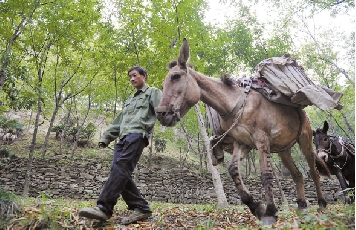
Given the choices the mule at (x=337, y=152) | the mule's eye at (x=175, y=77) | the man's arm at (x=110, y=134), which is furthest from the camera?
the mule at (x=337, y=152)

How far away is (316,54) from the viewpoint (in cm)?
1677

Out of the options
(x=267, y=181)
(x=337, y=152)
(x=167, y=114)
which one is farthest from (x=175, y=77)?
(x=337, y=152)

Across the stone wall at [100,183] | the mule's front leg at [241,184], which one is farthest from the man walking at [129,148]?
the stone wall at [100,183]

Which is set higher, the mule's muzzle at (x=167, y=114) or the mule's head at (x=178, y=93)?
the mule's head at (x=178, y=93)

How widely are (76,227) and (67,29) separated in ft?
26.8

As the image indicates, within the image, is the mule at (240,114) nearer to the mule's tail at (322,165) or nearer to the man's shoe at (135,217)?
the man's shoe at (135,217)

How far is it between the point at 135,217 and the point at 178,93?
1775mm

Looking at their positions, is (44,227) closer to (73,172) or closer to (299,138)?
(299,138)

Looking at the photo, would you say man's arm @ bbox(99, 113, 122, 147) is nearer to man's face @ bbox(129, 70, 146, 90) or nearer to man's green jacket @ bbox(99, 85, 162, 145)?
man's green jacket @ bbox(99, 85, 162, 145)

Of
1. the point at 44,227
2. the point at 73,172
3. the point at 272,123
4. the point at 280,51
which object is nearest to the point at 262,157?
the point at 272,123

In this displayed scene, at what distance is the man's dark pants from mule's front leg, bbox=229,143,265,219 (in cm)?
131

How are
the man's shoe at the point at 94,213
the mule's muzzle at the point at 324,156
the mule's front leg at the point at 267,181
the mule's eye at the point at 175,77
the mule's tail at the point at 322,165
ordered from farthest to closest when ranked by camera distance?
the mule's muzzle at the point at 324,156 → the mule's tail at the point at 322,165 → the mule's eye at the point at 175,77 → the mule's front leg at the point at 267,181 → the man's shoe at the point at 94,213

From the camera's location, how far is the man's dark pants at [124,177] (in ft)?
10.8

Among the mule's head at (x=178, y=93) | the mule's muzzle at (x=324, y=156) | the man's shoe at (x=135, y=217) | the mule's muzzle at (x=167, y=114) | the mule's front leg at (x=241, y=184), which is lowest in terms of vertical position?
the man's shoe at (x=135, y=217)
